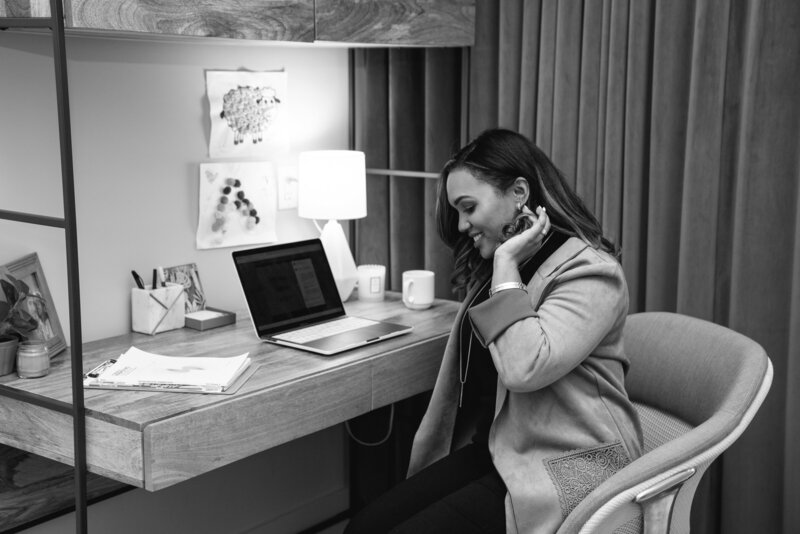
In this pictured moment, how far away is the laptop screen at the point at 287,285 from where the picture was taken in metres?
2.40

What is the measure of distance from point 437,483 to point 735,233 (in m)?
0.95

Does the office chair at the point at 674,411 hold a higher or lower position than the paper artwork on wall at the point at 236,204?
lower

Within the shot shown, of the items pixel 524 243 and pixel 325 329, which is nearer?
pixel 524 243

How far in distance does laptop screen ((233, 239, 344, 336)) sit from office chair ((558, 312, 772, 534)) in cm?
84

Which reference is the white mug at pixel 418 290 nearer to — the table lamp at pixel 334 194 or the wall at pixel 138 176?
the table lamp at pixel 334 194

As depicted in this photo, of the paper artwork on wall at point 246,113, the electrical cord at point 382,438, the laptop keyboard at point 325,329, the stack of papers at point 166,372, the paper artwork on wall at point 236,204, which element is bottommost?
the electrical cord at point 382,438

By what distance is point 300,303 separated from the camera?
2.51 metres

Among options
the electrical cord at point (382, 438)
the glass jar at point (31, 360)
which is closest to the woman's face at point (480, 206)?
the glass jar at point (31, 360)

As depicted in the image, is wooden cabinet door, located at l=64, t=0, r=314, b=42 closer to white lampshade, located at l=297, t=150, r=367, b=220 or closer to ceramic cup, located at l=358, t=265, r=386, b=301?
white lampshade, located at l=297, t=150, r=367, b=220

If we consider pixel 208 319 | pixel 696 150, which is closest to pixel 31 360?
pixel 208 319

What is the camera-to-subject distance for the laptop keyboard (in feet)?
7.74

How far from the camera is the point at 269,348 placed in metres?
2.32

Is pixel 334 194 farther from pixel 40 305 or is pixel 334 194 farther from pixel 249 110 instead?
pixel 40 305

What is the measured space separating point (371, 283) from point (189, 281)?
0.55 meters
